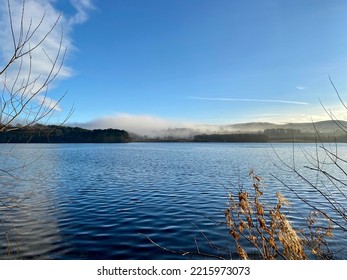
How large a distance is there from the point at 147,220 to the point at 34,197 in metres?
10.4

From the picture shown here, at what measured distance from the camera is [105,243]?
35.7ft

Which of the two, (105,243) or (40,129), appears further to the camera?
(105,243)

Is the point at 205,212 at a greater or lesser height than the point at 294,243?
lesser

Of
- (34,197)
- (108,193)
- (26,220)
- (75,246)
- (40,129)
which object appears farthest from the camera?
(108,193)

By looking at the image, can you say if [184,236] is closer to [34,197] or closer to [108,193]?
[108,193]

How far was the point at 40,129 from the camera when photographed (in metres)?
5.09

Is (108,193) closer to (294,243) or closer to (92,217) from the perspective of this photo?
(92,217)
